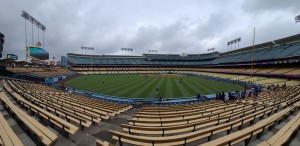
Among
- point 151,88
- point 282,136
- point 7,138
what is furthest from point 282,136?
point 151,88

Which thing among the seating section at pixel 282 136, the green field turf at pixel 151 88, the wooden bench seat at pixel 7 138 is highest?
the seating section at pixel 282 136

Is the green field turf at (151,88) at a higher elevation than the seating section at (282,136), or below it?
below

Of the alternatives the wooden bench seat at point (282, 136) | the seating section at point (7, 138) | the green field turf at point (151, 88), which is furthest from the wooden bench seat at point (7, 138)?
the green field turf at point (151, 88)

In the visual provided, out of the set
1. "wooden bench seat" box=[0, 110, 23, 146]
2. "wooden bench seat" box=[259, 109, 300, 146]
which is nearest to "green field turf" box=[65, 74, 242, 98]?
"wooden bench seat" box=[259, 109, 300, 146]

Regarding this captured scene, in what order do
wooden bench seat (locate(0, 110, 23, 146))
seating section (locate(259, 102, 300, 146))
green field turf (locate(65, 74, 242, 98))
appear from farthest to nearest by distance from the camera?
green field turf (locate(65, 74, 242, 98))
seating section (locate(259, 102, 300, 146))
wooden bench seat (locate(0, 110, 23, 146))

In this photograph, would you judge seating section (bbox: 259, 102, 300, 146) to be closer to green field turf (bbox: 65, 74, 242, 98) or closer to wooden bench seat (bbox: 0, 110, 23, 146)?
wooden bench seat (bbox: 0, 110, 23, 146)

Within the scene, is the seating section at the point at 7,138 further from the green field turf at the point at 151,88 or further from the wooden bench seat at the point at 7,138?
the green field turf at the point at 151,88

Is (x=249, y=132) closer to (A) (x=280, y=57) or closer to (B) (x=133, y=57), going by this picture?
(A) (x=280, y=57)

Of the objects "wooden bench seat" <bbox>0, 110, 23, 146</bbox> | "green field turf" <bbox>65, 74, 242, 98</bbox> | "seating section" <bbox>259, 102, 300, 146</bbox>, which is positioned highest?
"seating section" <bbox>259, 102, 300, 146</bbox>

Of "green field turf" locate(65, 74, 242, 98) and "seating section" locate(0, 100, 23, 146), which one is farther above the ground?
"seating section" locate(0, 100, 23, 146)

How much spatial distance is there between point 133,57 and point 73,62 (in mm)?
41464

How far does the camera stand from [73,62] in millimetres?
92938

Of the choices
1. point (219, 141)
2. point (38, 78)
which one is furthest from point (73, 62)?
point (219, 141)

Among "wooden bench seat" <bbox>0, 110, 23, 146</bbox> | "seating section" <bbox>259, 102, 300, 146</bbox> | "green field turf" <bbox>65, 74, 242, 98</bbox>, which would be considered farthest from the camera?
"green field turf" <bbox>65, 74, 242, 98</bbox>
